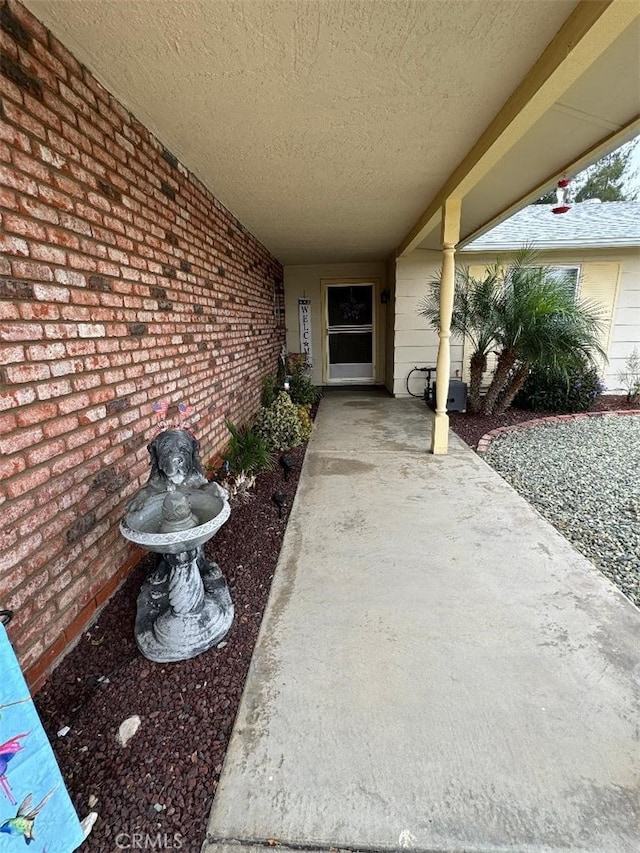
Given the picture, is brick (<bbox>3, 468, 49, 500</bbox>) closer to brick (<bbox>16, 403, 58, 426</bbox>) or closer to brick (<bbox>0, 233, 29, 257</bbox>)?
brick (<bbox>16, 403, 58, 426</bbox>)

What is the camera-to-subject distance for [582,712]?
143 cm

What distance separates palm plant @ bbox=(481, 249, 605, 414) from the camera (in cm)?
483

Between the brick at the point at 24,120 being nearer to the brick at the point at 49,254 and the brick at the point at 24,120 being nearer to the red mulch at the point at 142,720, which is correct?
the brick at the point at 49,254

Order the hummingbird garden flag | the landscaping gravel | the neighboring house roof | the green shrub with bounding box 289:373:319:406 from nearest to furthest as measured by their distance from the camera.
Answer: the hummingbird garden flag
the landscaping gravel
the green shrub with bounding box 289:373:319:406
the neighboring house roof

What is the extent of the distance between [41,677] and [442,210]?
4.49 metres

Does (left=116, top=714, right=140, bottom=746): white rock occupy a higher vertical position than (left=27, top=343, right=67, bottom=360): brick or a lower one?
lower

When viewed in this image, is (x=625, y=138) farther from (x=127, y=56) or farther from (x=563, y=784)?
(x=563, y=784)

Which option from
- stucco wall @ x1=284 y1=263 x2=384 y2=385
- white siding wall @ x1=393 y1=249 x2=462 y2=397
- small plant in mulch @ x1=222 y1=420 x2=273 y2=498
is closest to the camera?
small plant in mulch @ x1=222 y1=420 x2=273 y2=498

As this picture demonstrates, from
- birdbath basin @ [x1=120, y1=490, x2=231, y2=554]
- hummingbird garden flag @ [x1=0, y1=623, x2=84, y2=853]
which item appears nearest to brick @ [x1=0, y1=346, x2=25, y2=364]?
birdbath basin @ [x1=120, y1=490, x2=231, y2=554]

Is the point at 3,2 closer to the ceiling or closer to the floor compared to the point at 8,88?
closer to the ceiling

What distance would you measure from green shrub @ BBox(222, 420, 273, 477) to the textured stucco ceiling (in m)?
2.31

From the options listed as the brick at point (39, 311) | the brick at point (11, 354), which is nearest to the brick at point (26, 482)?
the brick at point (11, 354)

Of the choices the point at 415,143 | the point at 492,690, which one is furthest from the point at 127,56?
the point at 492,690

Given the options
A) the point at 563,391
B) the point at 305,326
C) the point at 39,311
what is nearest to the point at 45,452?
the point at 39,311
